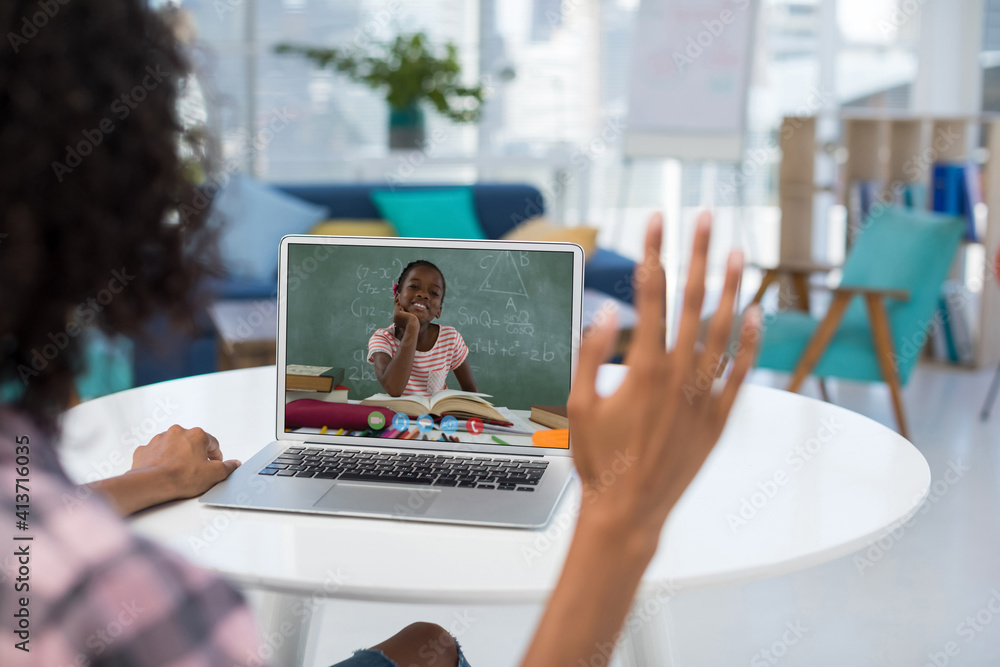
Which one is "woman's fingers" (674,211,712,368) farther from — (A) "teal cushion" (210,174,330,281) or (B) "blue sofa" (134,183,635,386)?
(A) "teal cushion" (210,174,330,281)

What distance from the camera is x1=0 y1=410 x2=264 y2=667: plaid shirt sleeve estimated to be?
1.39 ft

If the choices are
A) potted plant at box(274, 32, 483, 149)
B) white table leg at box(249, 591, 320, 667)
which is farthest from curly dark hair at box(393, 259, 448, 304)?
potted plant at box(274, 32, 483, 149)

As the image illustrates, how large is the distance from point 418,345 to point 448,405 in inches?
3.4

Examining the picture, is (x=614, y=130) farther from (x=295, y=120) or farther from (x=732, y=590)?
(x=732, y=590)

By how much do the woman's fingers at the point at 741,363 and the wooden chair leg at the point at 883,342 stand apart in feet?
9.29

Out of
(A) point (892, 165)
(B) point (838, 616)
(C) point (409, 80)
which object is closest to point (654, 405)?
(B) point (838, 616)

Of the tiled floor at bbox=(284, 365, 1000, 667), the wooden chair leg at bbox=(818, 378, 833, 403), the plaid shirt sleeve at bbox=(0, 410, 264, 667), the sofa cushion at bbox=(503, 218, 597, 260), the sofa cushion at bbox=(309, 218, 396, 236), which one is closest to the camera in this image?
the plaid shirt sleeve at bbox=(0, 410, 264, 667)

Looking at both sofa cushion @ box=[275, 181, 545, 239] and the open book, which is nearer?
the open book

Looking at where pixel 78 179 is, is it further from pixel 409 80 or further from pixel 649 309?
pixel 409 80

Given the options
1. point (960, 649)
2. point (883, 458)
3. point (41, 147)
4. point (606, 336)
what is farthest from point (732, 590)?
point (41, 147)

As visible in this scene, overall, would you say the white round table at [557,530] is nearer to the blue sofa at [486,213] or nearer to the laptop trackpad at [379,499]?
the laptop trackpad at [379,499]

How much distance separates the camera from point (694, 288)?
54 centimetres

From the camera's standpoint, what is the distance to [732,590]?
7.59ft

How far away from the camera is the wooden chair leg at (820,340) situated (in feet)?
10.6
